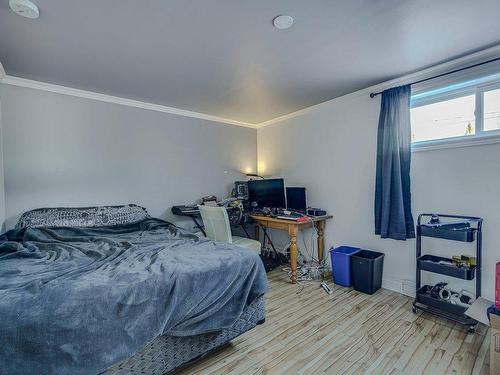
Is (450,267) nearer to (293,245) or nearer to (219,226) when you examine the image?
(293,245)

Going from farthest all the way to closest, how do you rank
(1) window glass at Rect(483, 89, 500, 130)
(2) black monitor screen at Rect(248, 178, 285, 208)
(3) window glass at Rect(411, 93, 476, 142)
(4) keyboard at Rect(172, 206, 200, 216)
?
(2) black monitor screen at Rect(248, 178, 285, 208) → (4) keyboard at Rect(172, 206, 200, 216) → (3) window glass at Rect(411, 93, 476, 142) → (1) window glass at Rect(483, 89, 500, 130)

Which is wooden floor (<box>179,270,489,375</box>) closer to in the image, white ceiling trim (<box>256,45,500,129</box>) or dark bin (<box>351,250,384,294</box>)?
dark bin (<box>351,250,384,294</box>)

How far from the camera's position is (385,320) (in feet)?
7.13

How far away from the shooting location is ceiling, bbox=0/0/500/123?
1.60 metres

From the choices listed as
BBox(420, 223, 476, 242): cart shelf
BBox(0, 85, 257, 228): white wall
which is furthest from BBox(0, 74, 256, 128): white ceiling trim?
BBox(420, 223, 476, 242): cart shelf

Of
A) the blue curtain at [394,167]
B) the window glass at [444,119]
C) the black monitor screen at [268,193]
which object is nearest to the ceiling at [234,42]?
the blue curtain at [394,167]

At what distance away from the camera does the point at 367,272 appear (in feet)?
8.79

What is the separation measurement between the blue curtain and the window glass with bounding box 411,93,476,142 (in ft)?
0.53

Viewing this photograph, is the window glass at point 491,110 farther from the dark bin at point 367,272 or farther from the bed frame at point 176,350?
the bed frame at point 176,350

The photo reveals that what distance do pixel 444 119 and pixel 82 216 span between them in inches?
149

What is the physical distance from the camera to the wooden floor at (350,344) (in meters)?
1.62

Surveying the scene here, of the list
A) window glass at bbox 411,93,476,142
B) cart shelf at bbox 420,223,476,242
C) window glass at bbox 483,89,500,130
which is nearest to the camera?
cart shelf at bbox 420,223,476,242

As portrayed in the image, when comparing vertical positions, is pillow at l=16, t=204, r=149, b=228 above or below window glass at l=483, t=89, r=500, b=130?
below

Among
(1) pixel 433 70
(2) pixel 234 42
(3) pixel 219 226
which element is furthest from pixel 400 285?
(2) pixel 234 42
